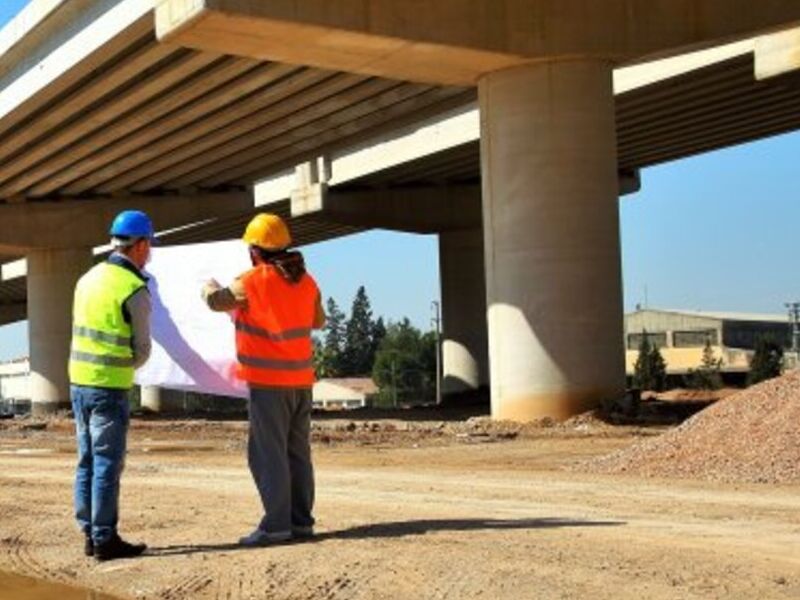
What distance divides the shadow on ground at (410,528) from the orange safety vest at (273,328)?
1029mm

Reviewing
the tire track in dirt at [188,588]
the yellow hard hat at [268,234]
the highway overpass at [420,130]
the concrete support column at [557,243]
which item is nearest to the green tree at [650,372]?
the highway overpass at [420,130]

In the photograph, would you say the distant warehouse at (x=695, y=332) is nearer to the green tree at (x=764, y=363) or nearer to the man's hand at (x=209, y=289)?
the green tree at (x=764, y=363)

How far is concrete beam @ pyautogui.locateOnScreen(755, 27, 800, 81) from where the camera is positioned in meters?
29.0

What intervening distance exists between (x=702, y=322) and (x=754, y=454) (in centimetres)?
13273

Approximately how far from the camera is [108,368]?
24.2 feet

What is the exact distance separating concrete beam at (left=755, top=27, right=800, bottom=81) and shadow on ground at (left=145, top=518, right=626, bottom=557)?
900 inches

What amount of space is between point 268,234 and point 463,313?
1706 inches

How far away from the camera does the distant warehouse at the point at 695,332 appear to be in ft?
433

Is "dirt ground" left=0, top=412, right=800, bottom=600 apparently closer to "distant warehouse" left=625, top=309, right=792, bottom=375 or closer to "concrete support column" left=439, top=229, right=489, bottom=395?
"concrete support column" left=439, top=229, right=489, bottom=395

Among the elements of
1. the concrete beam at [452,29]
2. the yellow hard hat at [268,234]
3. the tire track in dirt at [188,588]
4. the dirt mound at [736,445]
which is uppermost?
the concrete beam at [452,29]

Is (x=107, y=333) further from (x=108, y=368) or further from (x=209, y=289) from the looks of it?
(x=209, y=289)

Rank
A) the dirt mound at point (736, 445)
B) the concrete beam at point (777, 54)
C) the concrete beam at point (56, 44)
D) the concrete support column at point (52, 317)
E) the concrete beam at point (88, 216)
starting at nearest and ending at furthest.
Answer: the dirt mound at point (736, 445), the concrete beam at point (56, 44), the concrete beam at point (777, 54), the concrete beam at point (88, 216), the concrete support column at point (52, 317)

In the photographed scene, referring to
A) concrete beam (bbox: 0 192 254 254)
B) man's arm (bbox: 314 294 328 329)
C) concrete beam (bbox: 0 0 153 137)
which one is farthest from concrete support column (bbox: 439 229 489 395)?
man's arm (bbox: 314 294 328 329)

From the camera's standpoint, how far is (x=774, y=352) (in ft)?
230
